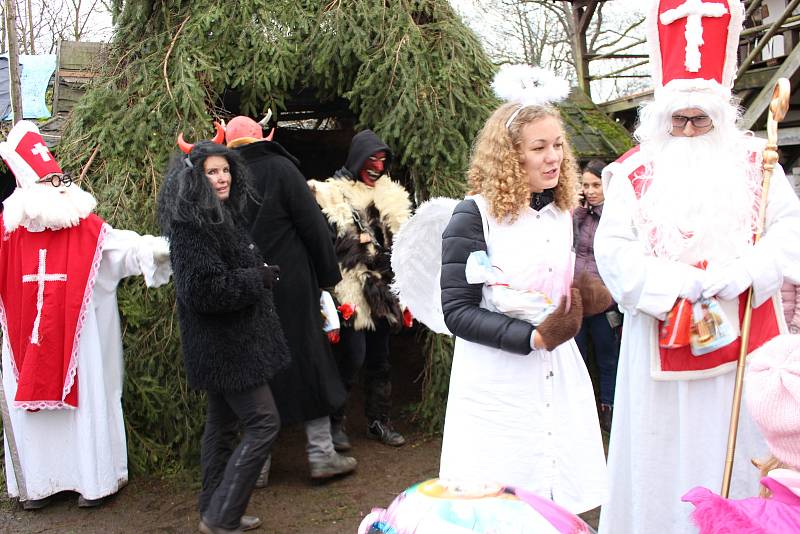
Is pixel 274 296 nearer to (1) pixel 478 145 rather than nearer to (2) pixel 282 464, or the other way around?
(2) pixel 282 464

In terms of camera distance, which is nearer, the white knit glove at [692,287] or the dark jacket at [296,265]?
the white knit glove at [692,287]

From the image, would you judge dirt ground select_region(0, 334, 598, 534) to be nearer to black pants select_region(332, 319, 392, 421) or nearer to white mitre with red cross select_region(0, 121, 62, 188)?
black pants select_region(332, 319, 392, 421)

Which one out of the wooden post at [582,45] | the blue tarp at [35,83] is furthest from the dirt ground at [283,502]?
the wooden post at [582,45]

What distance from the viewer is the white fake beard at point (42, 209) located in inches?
177

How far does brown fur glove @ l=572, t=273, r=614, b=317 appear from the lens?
2617 millimetres

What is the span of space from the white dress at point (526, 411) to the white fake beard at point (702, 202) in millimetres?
424

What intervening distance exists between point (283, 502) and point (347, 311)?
127 cm

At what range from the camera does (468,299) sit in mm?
2793

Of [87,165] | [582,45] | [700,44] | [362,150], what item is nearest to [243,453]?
[362,150]

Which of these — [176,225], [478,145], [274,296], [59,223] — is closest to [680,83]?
[478,145]

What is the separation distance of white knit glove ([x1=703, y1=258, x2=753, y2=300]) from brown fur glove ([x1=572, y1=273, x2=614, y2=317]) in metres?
0.47

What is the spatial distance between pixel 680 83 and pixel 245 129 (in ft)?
8.63

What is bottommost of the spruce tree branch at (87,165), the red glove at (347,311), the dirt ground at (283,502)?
the dirt ground at (283,502)

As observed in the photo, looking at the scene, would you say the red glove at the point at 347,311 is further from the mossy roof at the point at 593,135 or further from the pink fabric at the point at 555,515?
the pink fabric at the point at 555,515
